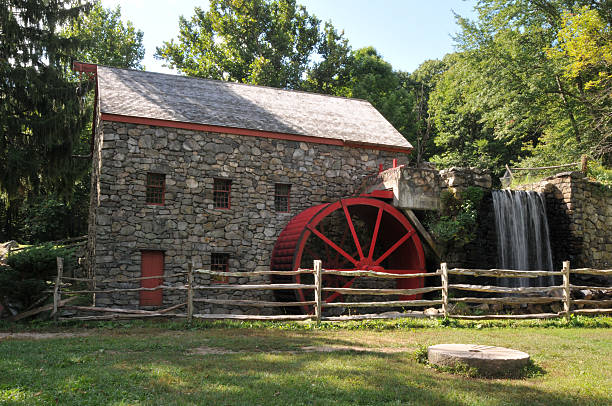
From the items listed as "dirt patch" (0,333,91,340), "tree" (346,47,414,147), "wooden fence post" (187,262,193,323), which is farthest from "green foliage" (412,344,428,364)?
"tree" (346,47,414,147)

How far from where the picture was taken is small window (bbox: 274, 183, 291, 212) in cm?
1417

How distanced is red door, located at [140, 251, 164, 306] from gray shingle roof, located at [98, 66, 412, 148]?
3.47 meters

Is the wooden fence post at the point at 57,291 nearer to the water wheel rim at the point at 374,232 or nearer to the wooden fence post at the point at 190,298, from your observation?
the wooden fence post at the point at 190,298

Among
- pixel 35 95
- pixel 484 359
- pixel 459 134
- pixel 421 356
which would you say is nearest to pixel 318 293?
pixel 421 356

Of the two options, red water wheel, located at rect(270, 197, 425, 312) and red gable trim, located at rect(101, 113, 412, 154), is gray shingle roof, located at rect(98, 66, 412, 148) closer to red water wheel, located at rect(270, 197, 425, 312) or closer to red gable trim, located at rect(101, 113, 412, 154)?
red gable trim, located at rect(101, 113, 412, 154)

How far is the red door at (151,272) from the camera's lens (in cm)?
1225

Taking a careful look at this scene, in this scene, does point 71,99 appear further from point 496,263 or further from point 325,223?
point 496,263

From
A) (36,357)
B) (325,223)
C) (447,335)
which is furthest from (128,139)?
(447,335)

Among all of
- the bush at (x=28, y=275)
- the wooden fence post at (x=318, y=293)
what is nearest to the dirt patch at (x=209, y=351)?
the wooden fence post at (x=318, y=293)

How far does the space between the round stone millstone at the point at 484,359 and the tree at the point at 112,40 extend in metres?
27.3

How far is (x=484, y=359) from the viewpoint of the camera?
5.45m

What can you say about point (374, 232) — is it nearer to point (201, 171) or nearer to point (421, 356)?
point (201, 171)

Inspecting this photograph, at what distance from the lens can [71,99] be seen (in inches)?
537

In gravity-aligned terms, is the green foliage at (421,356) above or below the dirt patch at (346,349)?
above
